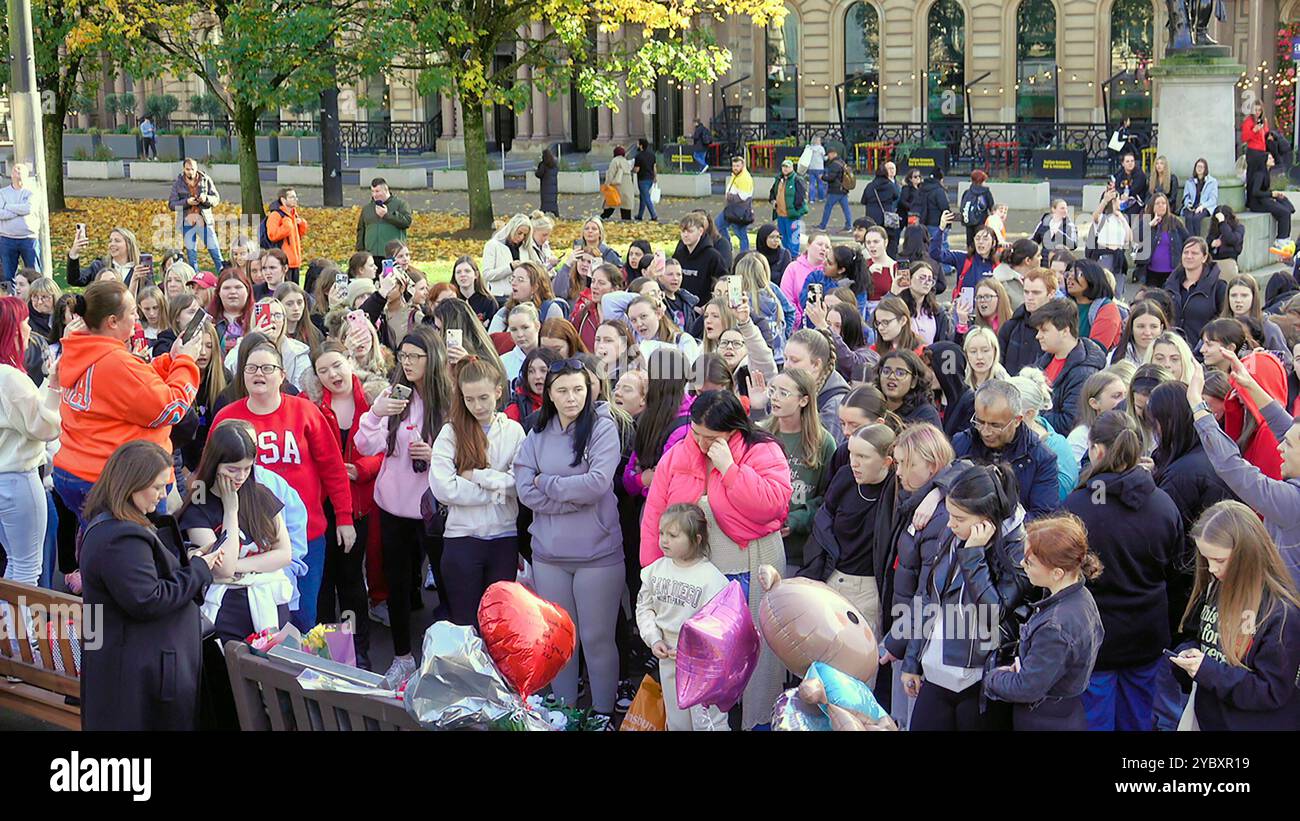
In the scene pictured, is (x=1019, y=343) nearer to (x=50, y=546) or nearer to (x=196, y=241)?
(x=50, y=546)

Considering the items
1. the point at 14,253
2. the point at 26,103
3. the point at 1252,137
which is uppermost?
the point at 26,103

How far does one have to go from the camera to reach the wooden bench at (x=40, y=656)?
697cm

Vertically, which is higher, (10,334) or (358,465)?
(10,334)

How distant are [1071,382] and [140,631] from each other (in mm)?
5603

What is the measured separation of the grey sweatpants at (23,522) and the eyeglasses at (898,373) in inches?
186

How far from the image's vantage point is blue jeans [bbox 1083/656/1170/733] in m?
6.63

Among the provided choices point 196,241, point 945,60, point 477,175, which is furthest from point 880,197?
point 945,60

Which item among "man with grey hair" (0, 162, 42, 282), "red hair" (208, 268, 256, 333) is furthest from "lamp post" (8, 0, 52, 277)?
"man with grey hair" (0, 162, 42, 282)

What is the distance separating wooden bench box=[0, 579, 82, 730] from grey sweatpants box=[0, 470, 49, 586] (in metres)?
1.36

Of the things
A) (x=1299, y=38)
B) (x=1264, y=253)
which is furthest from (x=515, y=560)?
(x=1299, y=38)

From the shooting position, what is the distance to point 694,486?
7285mm

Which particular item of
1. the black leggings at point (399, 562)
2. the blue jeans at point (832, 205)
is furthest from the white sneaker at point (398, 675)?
the blue jeans at point (832, 205)

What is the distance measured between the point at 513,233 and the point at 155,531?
29.3 ft
